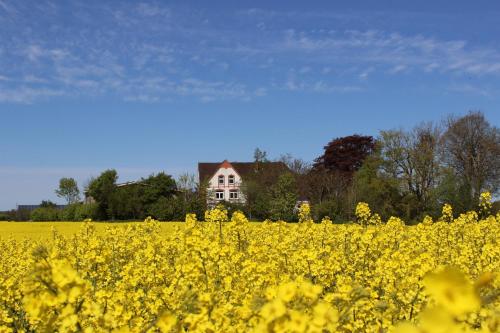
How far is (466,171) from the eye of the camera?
148ft

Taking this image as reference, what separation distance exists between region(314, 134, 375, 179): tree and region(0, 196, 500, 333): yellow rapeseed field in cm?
5053

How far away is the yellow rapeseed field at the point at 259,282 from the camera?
7.49ft

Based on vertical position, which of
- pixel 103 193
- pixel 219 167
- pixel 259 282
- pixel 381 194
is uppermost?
pixel 219 167

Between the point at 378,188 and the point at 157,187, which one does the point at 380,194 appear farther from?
the point at 157,187

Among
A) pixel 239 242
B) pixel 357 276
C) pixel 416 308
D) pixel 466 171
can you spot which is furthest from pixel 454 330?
pixel 466 171

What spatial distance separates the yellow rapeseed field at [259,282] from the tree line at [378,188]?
24499 millimetres

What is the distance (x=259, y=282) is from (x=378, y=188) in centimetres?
3489

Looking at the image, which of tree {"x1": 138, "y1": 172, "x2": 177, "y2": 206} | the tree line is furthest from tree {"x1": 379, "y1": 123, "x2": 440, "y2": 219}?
tree {"x1": 138, "y1": 172, "x2": 177, "y2": 206}

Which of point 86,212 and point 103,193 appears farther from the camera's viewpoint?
point 103,193

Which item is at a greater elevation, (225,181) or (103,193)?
(225,181)

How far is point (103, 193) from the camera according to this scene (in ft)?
142

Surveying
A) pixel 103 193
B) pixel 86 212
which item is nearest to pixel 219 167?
pixel 103 193

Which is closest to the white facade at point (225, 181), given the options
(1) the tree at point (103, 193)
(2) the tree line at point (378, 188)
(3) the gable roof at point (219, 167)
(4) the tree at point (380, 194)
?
(3) the gable roof at point (219, 167)

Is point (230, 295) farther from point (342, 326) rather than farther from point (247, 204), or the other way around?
point (247, 204)
